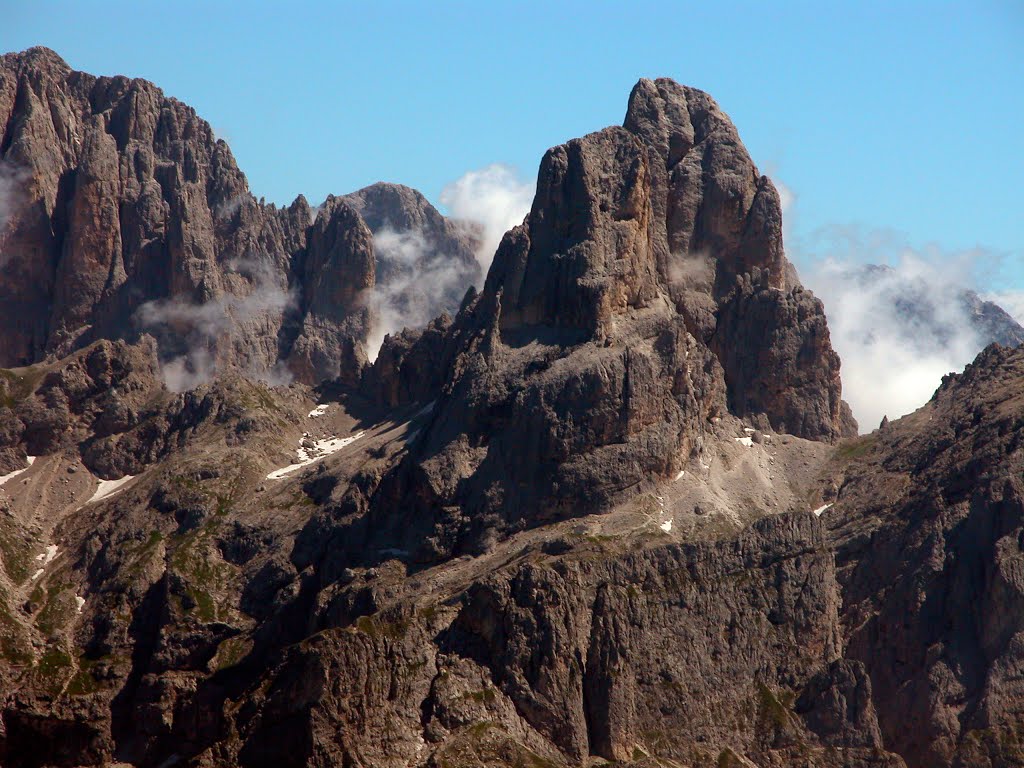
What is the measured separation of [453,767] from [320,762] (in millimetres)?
12785

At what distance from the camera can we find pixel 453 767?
200 metres

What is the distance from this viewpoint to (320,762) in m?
200
